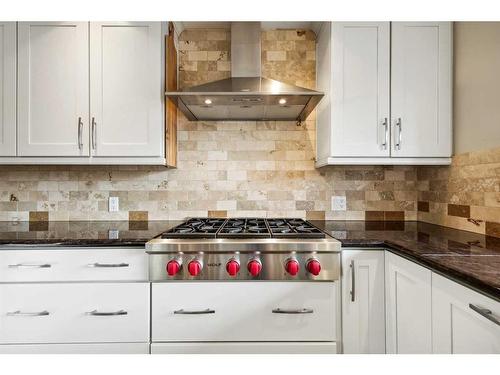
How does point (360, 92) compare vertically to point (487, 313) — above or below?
above

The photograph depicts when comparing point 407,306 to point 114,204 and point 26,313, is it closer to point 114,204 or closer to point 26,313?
point 26,313

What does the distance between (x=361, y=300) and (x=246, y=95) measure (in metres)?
1.24

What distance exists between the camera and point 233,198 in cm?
234

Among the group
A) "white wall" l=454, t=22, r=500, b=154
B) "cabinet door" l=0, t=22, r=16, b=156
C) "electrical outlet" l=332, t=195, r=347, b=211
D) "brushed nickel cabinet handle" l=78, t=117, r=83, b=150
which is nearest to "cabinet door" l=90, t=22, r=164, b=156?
"brushed nickel cabinet handle" l=78, t=117, r=83, b=150

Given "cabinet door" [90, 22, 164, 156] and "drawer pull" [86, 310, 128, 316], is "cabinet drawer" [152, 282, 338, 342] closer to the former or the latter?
"drawer pull" [86, 310, 128, 316]

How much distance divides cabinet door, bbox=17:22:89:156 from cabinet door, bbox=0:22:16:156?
4 cm

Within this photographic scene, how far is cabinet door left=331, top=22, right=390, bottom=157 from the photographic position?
195 centimetres

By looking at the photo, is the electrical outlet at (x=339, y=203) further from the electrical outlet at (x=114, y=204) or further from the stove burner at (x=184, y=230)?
the electrical outlet at (x=114, y=204)

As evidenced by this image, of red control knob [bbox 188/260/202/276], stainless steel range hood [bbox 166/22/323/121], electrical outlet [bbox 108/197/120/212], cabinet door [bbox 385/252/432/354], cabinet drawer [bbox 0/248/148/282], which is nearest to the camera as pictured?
cabinet door [bbox 385/252/432/354]

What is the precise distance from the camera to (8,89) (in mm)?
1929

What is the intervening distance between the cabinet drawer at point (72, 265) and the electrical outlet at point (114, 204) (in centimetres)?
76

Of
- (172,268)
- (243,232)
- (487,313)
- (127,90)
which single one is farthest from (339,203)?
(127,90)

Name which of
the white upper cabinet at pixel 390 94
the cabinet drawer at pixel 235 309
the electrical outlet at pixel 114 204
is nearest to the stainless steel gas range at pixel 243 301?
the cabinet drawer at pixel 235 309

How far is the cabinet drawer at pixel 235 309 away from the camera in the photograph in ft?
5.07
